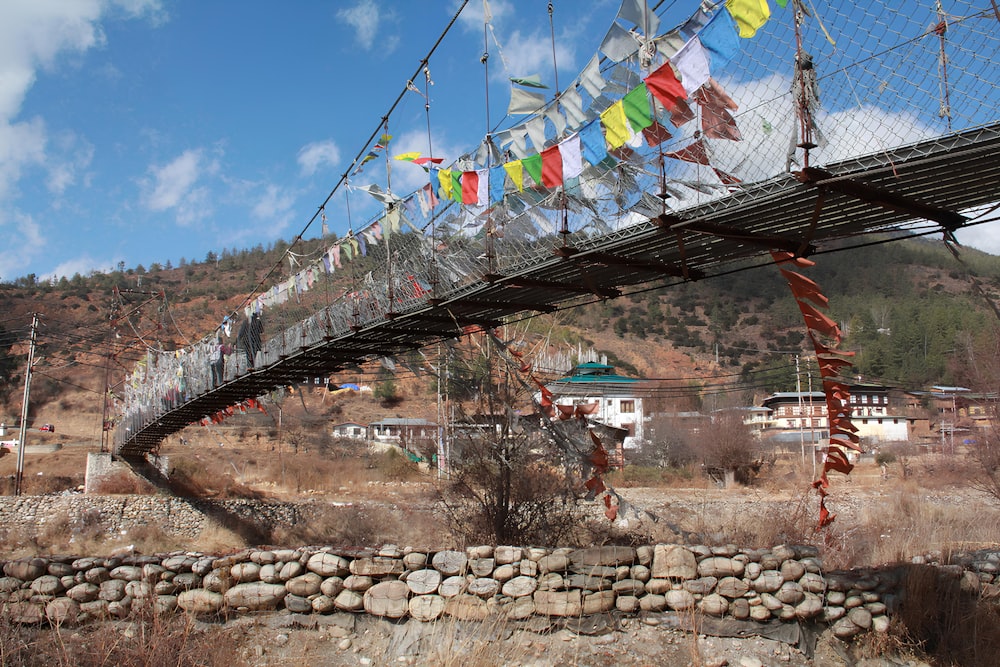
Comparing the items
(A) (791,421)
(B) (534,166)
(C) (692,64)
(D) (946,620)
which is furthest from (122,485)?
(A) (791,421)

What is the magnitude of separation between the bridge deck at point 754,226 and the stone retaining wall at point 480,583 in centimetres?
254

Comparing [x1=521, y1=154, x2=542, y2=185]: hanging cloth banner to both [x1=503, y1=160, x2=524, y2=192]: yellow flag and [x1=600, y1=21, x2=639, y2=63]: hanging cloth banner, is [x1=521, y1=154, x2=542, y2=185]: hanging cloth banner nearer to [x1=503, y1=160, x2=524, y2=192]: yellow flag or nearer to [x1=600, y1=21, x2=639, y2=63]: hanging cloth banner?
[x1=503, y1=160, x2=524, y2=192]: yellow flag

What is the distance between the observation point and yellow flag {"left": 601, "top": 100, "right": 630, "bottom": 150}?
545cm

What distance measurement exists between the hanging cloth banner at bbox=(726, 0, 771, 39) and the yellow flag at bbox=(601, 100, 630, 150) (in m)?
1.01

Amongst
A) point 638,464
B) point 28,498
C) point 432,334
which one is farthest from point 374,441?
point 432,334

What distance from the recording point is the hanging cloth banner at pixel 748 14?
452 centimetres

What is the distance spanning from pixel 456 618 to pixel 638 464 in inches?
1195

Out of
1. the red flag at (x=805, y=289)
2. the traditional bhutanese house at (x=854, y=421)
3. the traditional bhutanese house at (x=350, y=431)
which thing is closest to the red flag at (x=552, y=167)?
the red flag at (x=805, y=289)

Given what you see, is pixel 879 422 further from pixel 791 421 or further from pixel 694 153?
pixel 694 153

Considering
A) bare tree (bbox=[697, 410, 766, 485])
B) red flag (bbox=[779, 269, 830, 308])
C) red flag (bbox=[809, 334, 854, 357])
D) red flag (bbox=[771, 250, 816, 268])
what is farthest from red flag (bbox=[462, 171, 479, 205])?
bare tree (bbox=[697, 410, 766, 485])

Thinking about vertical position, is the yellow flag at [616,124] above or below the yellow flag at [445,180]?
below

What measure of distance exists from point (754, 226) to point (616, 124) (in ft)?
4.19

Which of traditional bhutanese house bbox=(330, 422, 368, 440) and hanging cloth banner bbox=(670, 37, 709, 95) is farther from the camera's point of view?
traditional bhutanese house bbox=(330, 422, 368, 440)

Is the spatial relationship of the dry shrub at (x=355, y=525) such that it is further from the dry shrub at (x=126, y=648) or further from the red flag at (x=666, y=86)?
the red flag at (x=666, y=86)
